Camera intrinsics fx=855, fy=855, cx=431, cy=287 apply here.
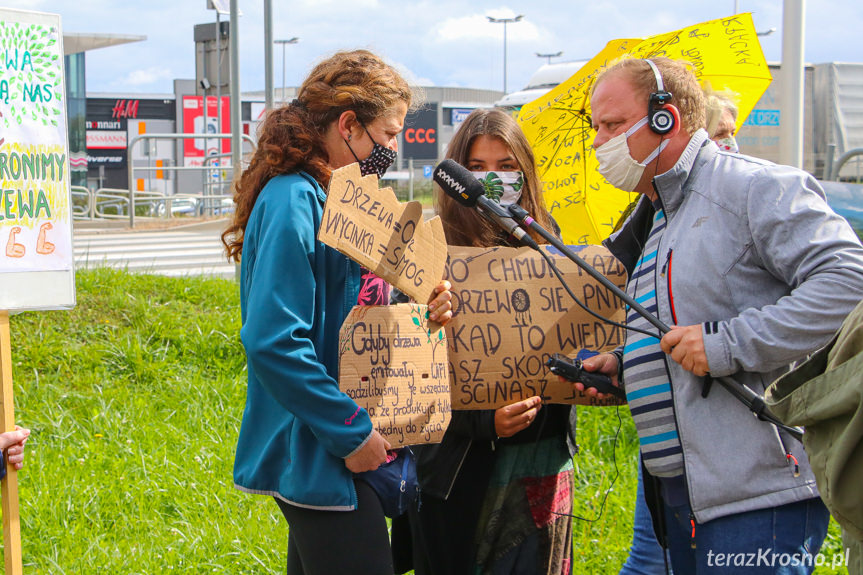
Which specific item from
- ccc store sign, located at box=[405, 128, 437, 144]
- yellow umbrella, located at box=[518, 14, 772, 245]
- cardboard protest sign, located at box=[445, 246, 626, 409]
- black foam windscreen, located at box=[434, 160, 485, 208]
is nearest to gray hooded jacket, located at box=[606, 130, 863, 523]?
cardboard protest sign, located at box=[445, 246, 626, 409]

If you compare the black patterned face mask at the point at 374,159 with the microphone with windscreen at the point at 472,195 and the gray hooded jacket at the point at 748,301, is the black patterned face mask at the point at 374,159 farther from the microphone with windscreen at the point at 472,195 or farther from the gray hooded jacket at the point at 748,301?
the gray hooded jacket at the point at 748,301

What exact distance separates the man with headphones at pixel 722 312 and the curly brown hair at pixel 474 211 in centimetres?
66

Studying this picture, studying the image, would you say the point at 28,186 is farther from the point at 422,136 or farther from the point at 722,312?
the point at 422,136

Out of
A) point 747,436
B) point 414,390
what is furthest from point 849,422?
point 414,390

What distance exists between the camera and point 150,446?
5.11 meters

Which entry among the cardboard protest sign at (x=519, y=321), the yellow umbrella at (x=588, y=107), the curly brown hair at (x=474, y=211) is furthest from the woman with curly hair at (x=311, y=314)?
the yellow umbrella at (x=588, y=107)

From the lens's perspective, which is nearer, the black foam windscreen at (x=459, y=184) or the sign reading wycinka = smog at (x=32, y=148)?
the black foam windscreen at (x=459, y=184)

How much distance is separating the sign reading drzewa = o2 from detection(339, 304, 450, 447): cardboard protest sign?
152cm

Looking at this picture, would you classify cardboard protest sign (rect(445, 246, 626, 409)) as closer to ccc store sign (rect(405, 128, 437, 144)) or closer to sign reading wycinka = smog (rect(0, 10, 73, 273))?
sign reading wycinka = smog (rect(0, 10, 73, 273))

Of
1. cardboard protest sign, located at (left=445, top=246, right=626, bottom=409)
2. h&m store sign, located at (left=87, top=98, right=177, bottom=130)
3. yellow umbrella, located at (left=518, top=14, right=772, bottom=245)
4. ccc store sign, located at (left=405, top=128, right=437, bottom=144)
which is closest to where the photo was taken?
cardboard protest sign, located at (left=445, top=246, right=626, bottom=409)

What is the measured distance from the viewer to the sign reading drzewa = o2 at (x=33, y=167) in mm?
3037

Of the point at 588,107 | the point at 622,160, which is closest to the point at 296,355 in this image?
the point at 622,160

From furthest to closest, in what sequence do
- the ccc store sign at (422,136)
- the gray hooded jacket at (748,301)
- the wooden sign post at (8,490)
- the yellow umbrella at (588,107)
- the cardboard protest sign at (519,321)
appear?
the ccc store sign at (422,136), the yellow umbrella at (588,107), the wooden sign post at (8,490), the cardboard protest sign at (519,321), the gray hooded jacket at (748,301)

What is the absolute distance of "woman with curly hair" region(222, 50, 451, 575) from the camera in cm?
212
